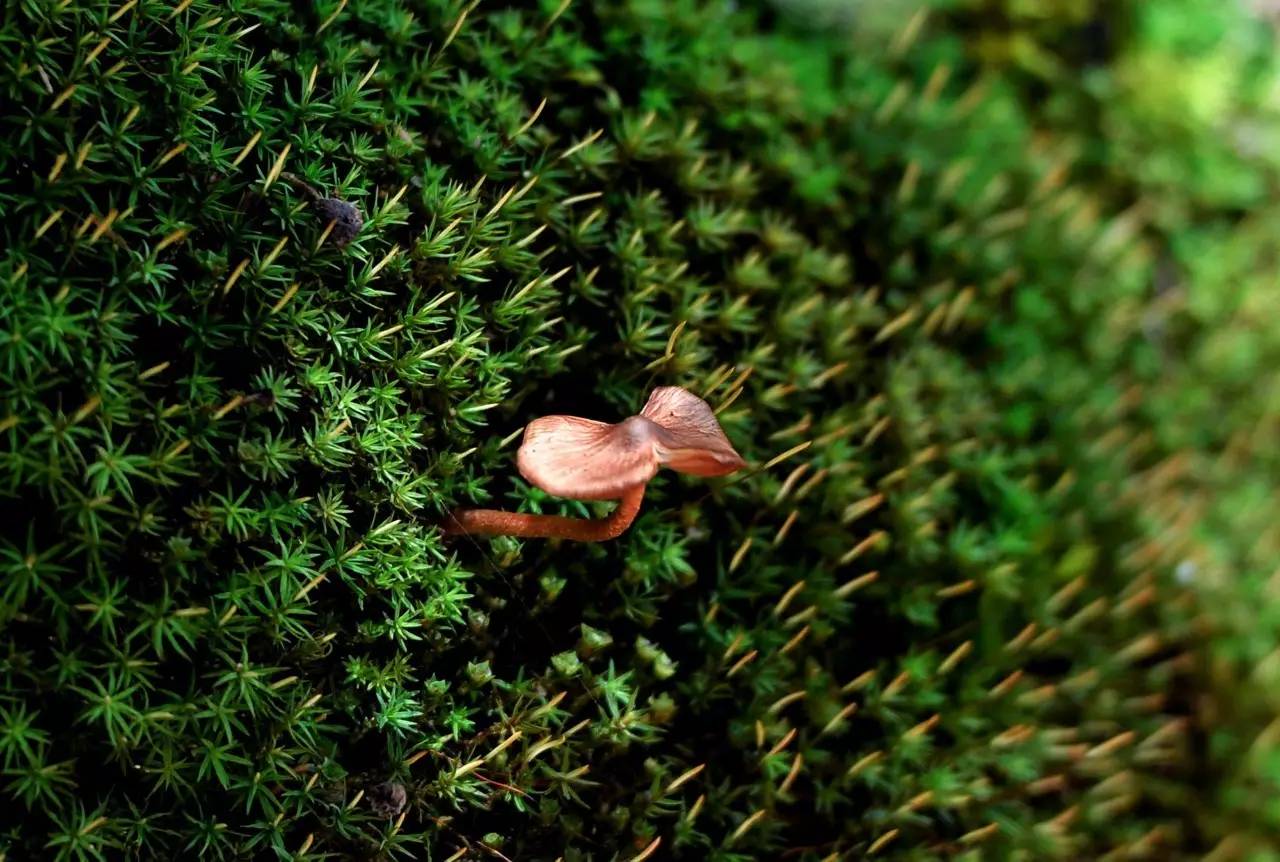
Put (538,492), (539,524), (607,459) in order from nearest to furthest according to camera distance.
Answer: (607,459), (539,524), (538,492)

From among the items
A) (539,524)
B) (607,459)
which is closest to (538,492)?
(539,524)

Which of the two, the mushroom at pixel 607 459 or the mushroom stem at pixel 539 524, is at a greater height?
the mushroom at pixel 607 459

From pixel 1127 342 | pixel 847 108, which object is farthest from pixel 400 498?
pixel 1127 342

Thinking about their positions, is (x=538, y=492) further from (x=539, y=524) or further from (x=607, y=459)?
(x=607, y=459)

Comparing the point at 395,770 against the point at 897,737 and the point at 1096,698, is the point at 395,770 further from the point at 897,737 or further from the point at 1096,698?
the point at 1096,698

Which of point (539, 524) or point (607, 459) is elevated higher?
point (607, 459)

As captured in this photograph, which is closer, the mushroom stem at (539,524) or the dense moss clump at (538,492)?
the dense moss clump at (538,492)
